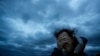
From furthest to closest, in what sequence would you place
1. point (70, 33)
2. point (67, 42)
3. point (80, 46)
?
1. point (70, 33)
2. point (67, 42)
3. point (80, 46)

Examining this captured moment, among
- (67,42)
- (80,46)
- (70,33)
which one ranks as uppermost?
(70,33)

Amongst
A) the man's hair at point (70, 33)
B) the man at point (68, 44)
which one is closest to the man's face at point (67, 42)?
the man at point (68, 44)

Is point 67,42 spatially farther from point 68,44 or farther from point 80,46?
point 80,46

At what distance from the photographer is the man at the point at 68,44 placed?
4.18 m

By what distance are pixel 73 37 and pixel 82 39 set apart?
0.80ft

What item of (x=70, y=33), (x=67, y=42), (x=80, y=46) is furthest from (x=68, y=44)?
(x=70, y=33)

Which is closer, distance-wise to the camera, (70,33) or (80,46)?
(80,46)

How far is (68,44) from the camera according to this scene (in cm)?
429

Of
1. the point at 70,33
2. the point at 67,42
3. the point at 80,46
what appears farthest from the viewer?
the point at 70,33

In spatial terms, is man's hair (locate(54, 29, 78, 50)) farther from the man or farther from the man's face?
the man's face

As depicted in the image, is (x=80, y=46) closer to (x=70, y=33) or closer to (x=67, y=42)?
(x=67, y=42)

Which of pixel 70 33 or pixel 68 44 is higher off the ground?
pixel 70 33

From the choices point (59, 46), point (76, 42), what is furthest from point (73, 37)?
point (59, 46)

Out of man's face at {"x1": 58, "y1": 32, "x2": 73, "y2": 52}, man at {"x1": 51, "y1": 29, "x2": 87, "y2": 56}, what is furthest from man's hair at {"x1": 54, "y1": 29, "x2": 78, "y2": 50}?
man's face at {"x1": 58, "y1": 32, "x2": 73, "y2": 52}
